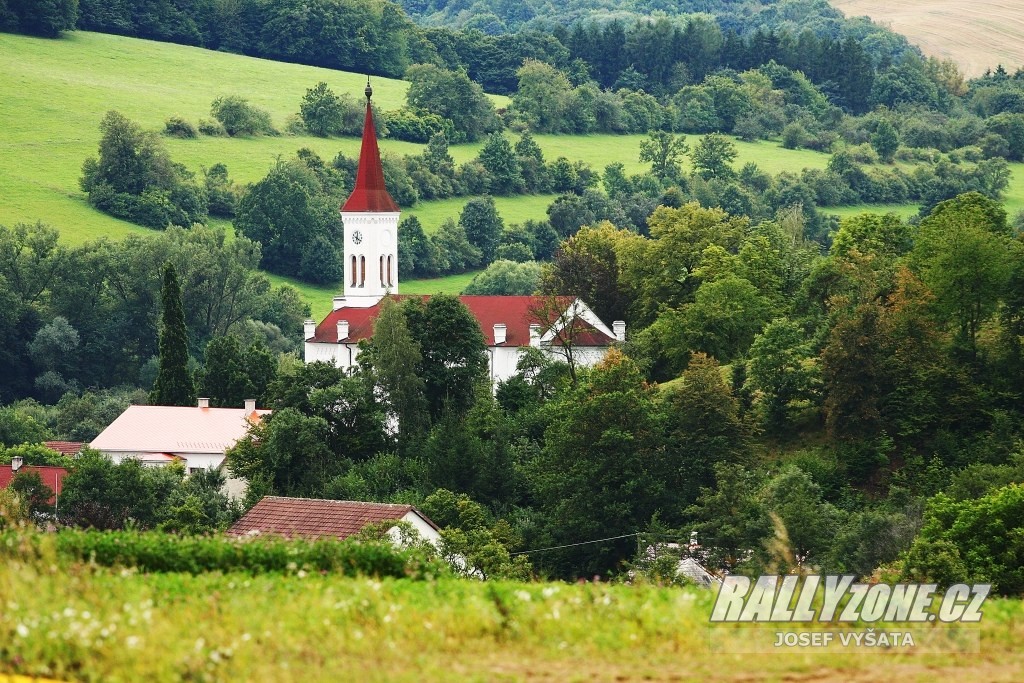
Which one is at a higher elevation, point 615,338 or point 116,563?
point 116,563

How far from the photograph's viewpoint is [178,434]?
80125mm

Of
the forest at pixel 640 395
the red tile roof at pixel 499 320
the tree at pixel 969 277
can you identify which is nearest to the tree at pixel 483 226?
the forest at pixel 640 395

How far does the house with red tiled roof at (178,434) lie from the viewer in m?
77.9

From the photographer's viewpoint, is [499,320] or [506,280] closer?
[499,320]

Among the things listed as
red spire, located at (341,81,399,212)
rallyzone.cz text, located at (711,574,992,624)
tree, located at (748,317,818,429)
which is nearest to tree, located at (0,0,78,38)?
red spire, located at (341,81,399,212)

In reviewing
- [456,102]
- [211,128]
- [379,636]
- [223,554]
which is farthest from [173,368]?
[456,102]

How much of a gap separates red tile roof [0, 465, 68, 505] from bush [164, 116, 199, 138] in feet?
263

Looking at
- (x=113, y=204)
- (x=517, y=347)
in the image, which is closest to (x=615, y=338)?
(x=517, y=347)

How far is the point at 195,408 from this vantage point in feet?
274

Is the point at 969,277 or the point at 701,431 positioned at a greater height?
the point at 969,277

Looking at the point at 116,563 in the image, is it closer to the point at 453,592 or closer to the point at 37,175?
the point at 453,592

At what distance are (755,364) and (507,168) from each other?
88.6 metres

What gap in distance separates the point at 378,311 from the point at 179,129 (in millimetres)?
68607

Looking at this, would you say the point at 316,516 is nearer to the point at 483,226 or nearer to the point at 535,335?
the point at 535,335
